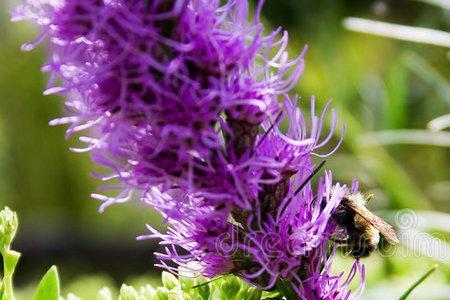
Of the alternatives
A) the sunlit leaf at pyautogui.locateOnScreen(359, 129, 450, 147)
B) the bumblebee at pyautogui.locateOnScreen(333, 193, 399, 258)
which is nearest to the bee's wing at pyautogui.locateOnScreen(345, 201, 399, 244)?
the bumblebee at pyautogui.locateOnScreen(333, 193, 399, 258)

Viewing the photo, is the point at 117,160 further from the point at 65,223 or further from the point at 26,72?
the point at 26,72

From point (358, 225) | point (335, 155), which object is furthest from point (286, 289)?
point (335, 155)

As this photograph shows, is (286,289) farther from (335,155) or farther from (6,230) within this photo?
(335,155)

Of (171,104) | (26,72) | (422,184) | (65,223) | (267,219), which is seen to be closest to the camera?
(171,104)

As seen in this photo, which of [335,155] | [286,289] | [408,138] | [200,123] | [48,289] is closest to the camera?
[200,123]

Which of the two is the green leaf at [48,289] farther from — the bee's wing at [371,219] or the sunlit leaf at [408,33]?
the sunlit leaf at [408,33]

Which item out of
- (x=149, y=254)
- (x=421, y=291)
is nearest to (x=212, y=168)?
(x=421, y=291)

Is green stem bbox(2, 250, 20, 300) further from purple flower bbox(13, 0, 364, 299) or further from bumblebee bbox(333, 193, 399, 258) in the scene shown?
bumblebee bbox(333, 193, 399, 258)
